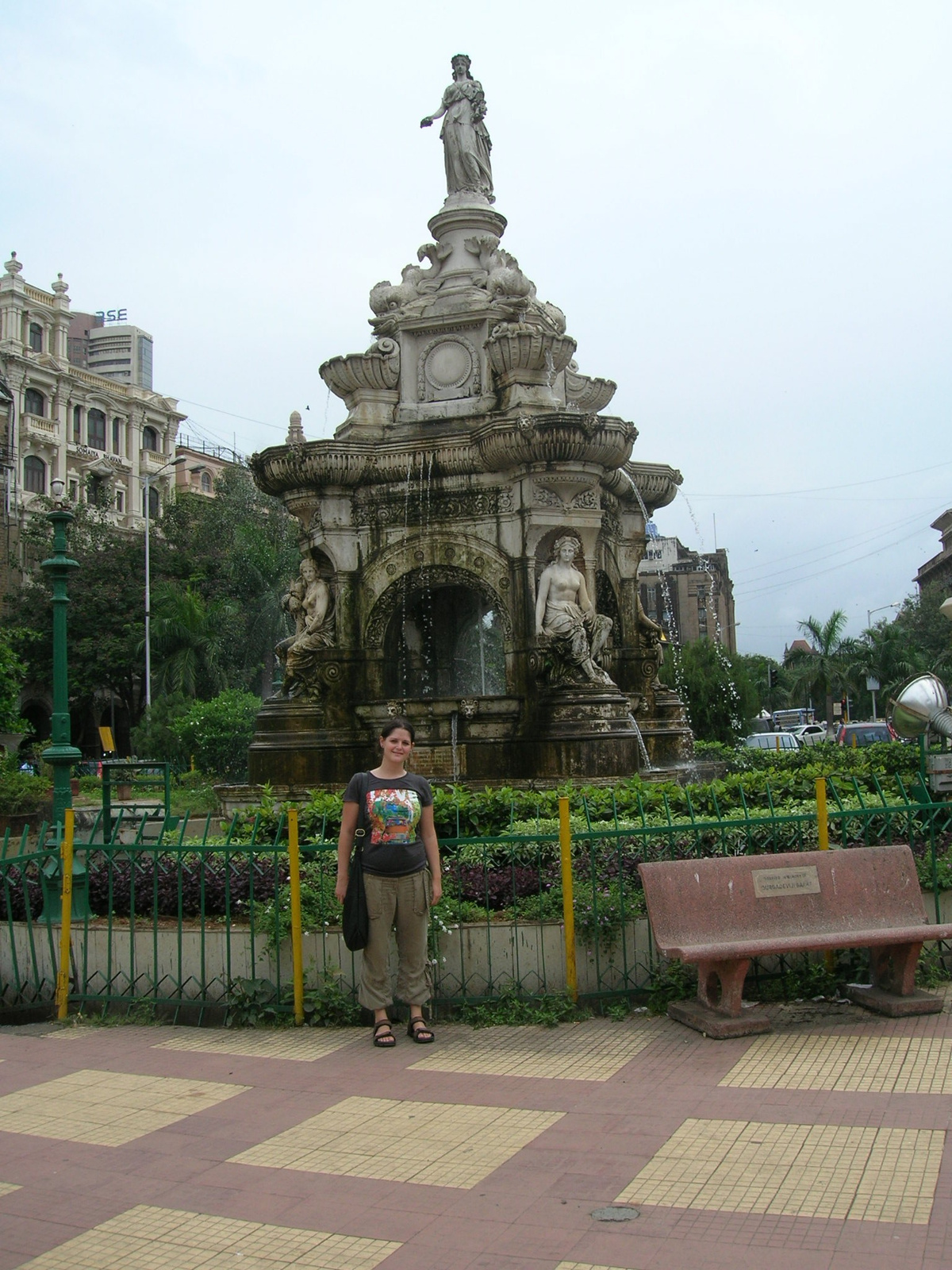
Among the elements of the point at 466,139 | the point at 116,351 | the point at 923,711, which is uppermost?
the point at 116,351

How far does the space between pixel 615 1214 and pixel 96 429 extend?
60388 mm

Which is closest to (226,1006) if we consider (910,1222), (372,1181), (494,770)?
(372,1181)

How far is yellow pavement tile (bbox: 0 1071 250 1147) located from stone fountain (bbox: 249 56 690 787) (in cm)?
674

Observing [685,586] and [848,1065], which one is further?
[685,586]

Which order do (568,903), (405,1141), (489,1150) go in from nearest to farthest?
(489,1150), (405,1141), (568,903)

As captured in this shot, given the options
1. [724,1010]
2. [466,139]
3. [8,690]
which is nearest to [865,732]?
[466,139]

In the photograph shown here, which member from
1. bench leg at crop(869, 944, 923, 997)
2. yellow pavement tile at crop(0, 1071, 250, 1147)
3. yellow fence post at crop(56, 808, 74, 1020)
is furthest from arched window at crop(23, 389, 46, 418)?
bench leg at crop(869, 944, 923, 997)

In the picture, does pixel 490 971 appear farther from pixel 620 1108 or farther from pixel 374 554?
pixel 374 554

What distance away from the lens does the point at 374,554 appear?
13.9 meters

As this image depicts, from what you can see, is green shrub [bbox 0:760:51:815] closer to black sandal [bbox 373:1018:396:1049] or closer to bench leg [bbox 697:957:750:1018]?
black sandal [bbox 373:1018:396:1049]

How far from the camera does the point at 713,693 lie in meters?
39.4

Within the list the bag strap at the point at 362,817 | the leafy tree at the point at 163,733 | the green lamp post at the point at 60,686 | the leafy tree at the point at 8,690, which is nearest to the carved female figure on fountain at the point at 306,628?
the green lamp post at the point at 60,686

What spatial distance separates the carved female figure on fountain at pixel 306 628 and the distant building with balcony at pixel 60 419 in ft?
118

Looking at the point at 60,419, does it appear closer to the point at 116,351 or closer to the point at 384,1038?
the point at 116,351
